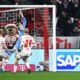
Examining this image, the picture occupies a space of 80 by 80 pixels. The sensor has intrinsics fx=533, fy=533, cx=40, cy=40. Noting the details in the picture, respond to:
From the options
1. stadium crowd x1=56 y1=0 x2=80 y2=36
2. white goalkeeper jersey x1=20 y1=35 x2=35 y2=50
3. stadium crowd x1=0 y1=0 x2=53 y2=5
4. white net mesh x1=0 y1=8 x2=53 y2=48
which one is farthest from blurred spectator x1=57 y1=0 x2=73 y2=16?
white goalkeeper jersey x1=20 y1=35 x2=35 y2=50

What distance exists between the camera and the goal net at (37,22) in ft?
51.3

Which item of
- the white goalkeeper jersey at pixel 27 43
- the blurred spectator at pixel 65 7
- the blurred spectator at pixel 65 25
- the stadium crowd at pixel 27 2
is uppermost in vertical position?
the stadium crowd at pixel 27 2

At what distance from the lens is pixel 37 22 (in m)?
15.7

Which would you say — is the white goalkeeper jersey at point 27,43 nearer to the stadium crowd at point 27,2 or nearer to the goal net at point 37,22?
the goal net at point 37,22

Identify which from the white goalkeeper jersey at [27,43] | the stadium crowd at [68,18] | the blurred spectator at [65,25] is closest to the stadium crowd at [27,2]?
the stadium crowd at [68,18]

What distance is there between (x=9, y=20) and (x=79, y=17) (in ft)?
8.24

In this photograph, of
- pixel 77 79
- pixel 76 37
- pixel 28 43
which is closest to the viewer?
pixel 77 79

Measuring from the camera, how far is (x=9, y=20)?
1565 cm

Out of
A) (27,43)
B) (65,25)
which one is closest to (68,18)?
(65,25)

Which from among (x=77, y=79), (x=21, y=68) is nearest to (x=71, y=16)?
(x=21, y=68)

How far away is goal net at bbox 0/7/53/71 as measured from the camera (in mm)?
15648

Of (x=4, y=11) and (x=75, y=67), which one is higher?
(x=4, y=11)

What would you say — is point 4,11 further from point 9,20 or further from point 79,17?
point 79,17

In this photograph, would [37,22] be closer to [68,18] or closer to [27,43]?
[27,43]
